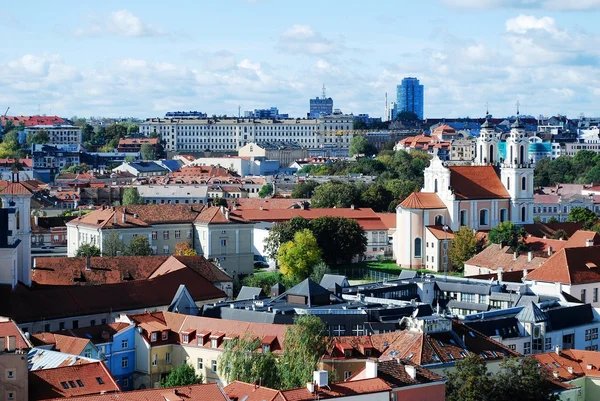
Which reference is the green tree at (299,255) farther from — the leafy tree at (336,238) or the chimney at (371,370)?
the chimney at (371,370)

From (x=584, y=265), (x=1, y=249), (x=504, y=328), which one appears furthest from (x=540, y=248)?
(x=1, y=249)

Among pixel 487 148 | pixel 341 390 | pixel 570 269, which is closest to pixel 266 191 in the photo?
pixel 487 148

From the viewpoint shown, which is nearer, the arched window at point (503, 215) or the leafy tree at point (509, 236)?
the leafy tree at point (509, 236)

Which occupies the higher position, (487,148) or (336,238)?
(487,148)

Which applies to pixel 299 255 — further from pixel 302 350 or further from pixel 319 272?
pixel 302 350

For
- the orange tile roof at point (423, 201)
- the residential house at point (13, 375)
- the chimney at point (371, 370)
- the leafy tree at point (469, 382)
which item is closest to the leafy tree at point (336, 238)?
the orange tile roof at point (423, 201)

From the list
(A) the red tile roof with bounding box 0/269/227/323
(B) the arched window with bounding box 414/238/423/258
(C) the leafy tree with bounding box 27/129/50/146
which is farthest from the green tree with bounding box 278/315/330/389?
(C) the leafy tree with bounding box 27/129/50/146
